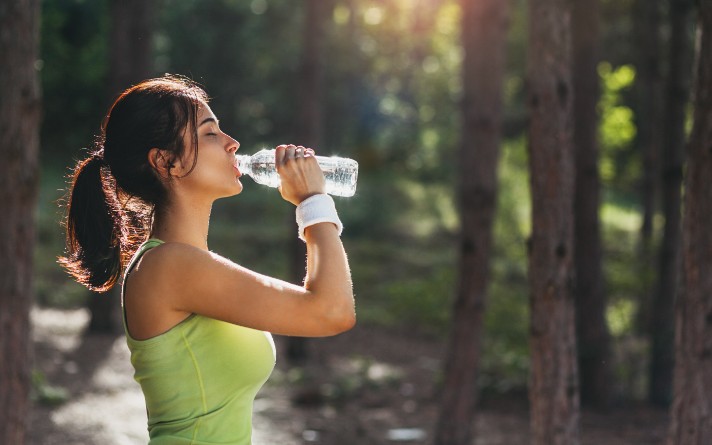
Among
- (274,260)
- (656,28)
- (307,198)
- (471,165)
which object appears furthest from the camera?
(274,260)

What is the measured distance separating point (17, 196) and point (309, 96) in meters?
7.18

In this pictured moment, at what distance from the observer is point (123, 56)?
13.3 meters

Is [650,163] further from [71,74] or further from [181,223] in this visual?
[71,74]

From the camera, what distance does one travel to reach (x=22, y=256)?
19.5 feet

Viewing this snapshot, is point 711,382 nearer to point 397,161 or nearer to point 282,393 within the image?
point 282,393

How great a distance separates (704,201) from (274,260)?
16.6 meters

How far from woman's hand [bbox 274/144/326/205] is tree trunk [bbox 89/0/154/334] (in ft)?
35.8

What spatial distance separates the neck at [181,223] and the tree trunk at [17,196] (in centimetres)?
323

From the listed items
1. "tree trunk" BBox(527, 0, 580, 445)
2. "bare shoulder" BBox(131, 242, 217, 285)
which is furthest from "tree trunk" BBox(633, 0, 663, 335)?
"bare shoulder" BBox(131, 242, 217, 285)

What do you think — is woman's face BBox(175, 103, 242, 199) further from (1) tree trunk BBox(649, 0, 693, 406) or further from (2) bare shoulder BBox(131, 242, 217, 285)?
(1) tree trunk BBox(649, 0, 693, 406)

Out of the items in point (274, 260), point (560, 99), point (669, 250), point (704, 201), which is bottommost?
point (274, 260)

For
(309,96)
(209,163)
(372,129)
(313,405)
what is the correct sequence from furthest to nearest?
(372,129) → (309,96) → (313,405) → (209,163)

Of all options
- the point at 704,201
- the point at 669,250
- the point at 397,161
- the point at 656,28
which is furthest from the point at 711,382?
the point at 397,161

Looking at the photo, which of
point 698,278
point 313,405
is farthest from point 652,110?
point 698,278
